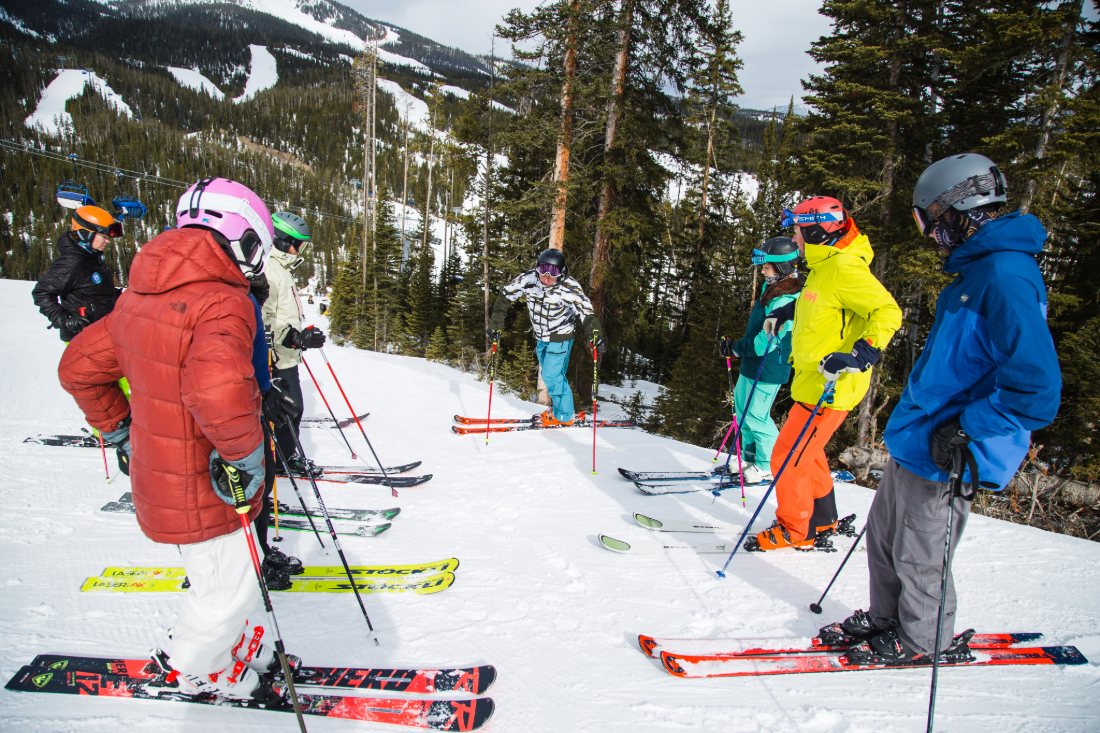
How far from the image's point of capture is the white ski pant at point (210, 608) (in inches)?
75.1

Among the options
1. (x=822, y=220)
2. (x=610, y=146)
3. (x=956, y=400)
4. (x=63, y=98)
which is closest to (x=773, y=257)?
(x=822, y=220)

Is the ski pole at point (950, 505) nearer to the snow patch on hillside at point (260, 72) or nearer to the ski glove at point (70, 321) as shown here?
the ski glove at point (70, 321)

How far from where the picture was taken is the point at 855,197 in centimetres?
1239

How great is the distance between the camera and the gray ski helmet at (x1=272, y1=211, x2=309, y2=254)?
461 cm

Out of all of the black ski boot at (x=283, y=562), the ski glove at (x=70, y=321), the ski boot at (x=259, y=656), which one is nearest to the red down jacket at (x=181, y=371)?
the ski boot at (x=259, y=656)

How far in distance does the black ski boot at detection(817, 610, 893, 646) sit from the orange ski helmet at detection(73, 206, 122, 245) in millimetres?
6563

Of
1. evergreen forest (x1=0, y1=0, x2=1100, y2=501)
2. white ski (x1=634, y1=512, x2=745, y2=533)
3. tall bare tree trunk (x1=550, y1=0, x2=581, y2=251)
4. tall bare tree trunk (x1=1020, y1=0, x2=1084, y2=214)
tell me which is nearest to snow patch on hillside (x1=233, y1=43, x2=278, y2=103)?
evergreen forest (x1=0, y1=0, x2=1100, y2=501)

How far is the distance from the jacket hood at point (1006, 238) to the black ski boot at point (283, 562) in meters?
4.16

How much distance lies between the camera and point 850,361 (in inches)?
114

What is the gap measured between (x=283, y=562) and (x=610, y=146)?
1087cm

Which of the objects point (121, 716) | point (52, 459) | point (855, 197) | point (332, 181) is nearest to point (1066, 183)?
point (855, 197)

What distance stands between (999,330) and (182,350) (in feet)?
10.5

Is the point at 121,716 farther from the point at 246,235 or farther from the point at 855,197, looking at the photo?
the point at 855,197

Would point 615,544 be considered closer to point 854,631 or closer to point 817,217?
point 854,631
